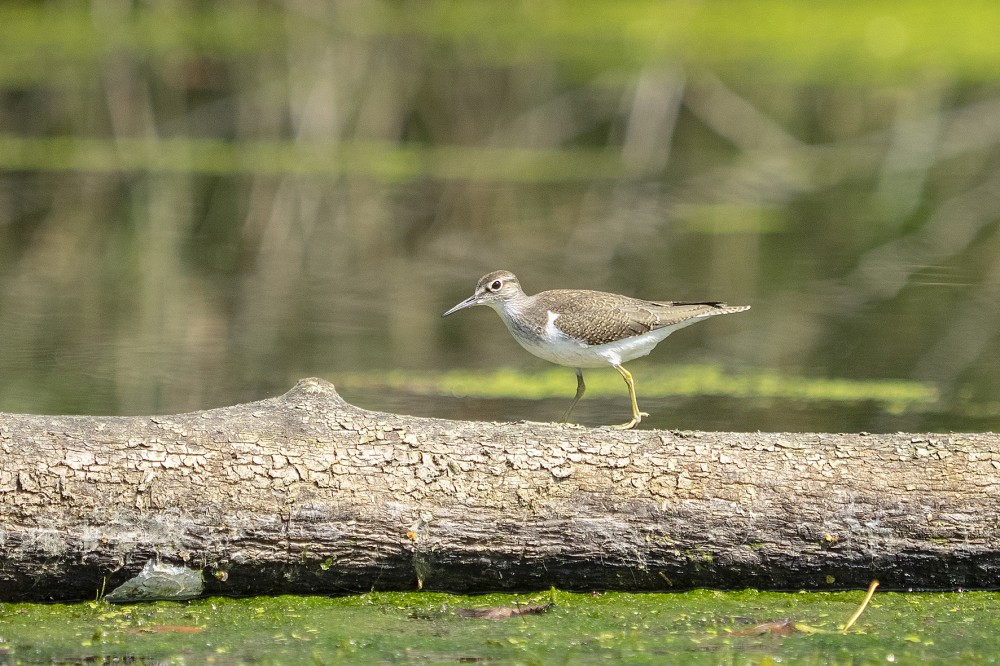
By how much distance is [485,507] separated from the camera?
493 centimetres

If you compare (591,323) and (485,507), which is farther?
(591,323)

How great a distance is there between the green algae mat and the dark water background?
2928mm

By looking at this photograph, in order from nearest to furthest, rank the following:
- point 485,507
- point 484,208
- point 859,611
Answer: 1. point 859,611
2. point 485,507
3. point 484,208

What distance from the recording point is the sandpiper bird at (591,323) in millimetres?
6508

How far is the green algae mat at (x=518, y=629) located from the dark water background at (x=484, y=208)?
2.93 metres

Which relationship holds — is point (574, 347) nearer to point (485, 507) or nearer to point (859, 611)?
point (485, 507)

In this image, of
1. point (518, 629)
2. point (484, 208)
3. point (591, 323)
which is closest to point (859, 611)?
point (518, 629)

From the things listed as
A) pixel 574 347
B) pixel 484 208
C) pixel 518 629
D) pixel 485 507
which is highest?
pixel 484 208

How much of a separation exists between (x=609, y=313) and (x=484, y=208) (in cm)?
875

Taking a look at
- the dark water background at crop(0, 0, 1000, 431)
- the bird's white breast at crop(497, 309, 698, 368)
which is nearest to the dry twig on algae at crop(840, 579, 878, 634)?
the bird's white breast at crop(497, 309, 698, 368)

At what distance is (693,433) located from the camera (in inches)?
203

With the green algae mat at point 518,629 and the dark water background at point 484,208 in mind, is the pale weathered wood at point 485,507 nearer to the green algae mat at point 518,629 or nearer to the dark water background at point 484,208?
the green algae mat at point 518,629

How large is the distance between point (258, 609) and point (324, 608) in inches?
9.4

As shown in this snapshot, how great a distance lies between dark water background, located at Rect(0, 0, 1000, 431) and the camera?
8.92 meters
